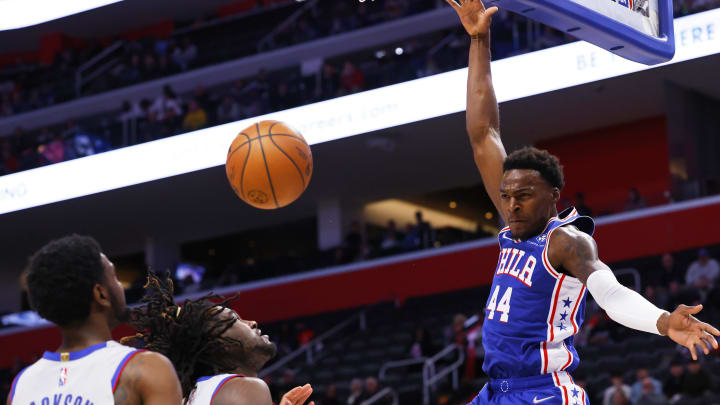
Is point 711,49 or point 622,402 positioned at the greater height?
point 711,49

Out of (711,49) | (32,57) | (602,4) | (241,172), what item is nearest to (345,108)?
(711,49)

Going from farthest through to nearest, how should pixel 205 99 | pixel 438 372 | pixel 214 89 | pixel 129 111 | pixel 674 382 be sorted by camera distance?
pixel 214 89 → pixel 129 111 → pixel 205 99 → pixel 438 372 → pixel 674 382

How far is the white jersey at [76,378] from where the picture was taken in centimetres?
290

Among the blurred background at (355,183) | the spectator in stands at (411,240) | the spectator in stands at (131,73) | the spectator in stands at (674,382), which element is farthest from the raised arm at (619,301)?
the spectator in stands at (131,73)

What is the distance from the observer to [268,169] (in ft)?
24.2

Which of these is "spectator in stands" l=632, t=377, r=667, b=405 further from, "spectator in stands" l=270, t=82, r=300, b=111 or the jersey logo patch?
"spectator in stands" l=270, t=82, r=300, b=111

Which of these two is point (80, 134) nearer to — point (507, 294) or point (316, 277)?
point (316, 277)

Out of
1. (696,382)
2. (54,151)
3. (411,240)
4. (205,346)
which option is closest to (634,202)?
(411,240)

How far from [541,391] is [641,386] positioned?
5998 millimetres

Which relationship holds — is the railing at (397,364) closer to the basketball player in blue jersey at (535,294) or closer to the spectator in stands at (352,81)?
the spectator in stands at (352,81)

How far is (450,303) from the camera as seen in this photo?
16078 millimetres

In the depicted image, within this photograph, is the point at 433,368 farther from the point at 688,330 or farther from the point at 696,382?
the point at 688,330

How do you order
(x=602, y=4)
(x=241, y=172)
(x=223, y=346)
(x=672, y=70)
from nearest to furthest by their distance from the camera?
(x=223, y=346), (x=602, y=4), (x=241, y=172), (x=672, y=70)

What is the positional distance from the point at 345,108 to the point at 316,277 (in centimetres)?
337
